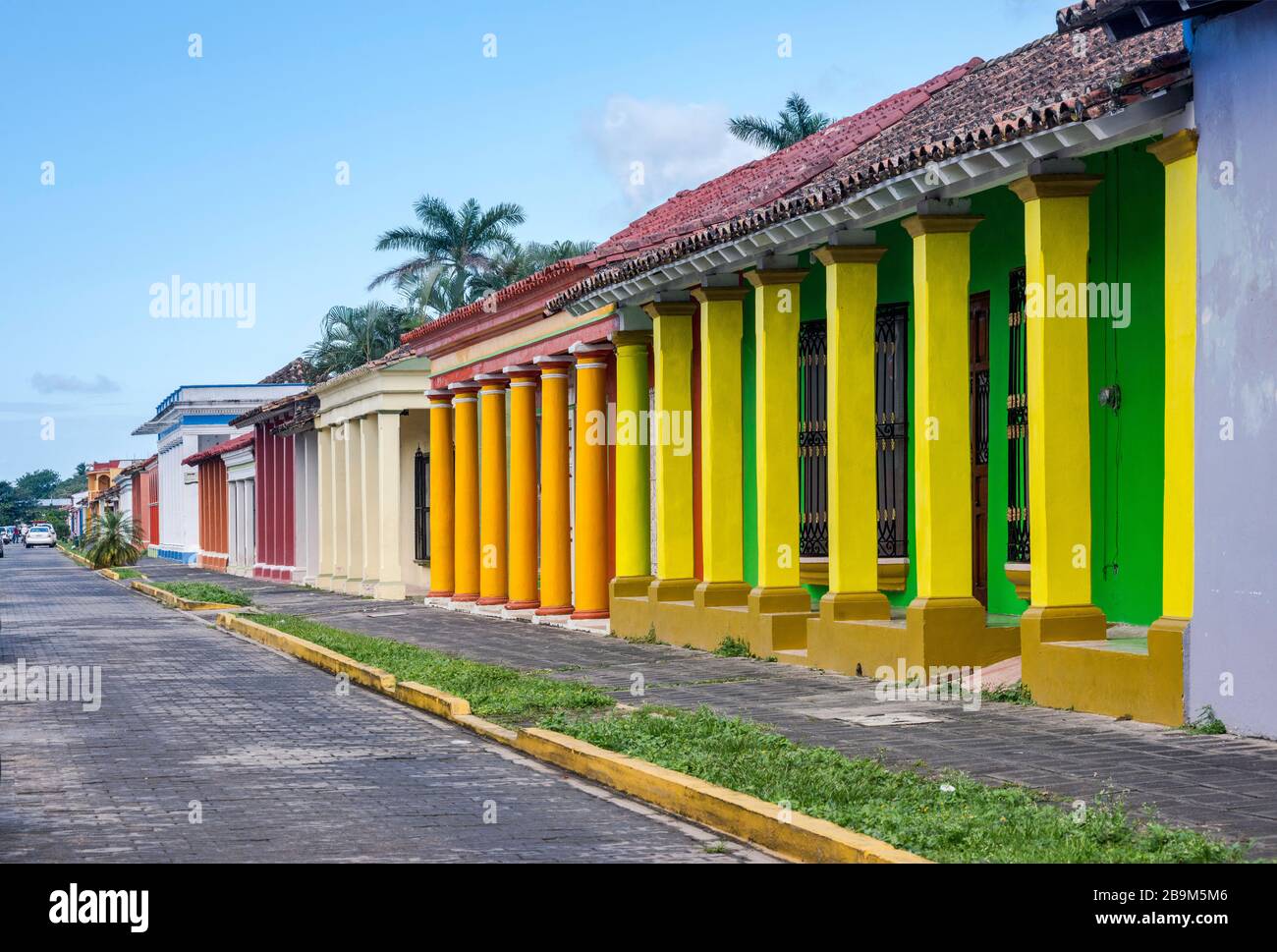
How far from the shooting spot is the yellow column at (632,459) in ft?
64.0

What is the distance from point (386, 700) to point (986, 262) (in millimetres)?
6131

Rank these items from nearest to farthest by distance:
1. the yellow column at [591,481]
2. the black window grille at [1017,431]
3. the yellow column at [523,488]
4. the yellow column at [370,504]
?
the black window grille at [1017,431], the yellow column at [591,481], the yellow column at [523,488], the yellow column at [370,504]

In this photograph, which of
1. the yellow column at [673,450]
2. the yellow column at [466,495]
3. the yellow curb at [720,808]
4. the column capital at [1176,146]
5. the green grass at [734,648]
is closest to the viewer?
the yellow curb at [720,808]

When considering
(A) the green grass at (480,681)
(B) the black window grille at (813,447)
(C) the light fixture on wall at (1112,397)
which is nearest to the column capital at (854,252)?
(B) the black window grille at (813,447)

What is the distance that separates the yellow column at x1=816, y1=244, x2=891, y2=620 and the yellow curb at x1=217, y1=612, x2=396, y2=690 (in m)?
3.63

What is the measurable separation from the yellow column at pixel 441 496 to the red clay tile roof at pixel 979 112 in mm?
6891

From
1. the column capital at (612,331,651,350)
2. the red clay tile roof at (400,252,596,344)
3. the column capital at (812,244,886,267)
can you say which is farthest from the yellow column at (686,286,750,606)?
the red clay tile roof at (400,252,596,344)

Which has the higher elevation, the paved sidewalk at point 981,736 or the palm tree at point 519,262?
the palm tree at point 519,262

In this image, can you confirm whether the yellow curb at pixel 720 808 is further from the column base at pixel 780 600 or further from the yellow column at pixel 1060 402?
the column base at pixel 780 600

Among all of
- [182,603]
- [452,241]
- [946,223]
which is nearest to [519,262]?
[452,241]

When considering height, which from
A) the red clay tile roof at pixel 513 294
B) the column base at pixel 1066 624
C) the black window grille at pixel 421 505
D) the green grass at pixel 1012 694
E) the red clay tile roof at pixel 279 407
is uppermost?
the red clay tile roof at pixel 513 294

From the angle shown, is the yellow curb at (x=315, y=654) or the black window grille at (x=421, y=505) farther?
the black window grille at (x=421, y=505)

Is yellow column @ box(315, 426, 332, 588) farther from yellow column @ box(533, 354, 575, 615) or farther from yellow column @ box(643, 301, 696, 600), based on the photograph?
yellow column @ box(643, 301, 696, 600)

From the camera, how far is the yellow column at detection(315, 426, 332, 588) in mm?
35156
